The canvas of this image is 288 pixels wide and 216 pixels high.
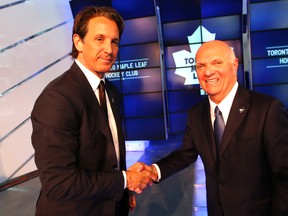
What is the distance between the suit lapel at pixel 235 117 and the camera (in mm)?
1480

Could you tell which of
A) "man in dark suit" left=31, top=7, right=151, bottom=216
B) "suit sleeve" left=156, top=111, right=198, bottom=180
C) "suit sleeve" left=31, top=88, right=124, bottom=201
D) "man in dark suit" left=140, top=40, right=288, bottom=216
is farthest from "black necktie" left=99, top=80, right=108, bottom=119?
"suit sleeve" left=156, top=111, right=198, bottom=180

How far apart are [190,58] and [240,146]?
456 cm

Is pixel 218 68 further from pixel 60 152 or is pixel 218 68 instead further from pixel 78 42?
pixel 60 152

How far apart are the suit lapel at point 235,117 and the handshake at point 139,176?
0.52 metres

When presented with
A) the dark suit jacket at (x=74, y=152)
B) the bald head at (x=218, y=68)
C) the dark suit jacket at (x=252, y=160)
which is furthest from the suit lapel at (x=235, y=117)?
the dark suit jacket at (x=74, y=152)

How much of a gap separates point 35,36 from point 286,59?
5.11 m

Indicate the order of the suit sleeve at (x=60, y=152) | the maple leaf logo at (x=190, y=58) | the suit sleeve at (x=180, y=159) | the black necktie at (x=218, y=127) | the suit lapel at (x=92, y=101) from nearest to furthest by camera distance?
the suit sleeve at (x=60, y=152), the suit lapel at (x=92, y=101), the black necktie at (x=218, y=127), the suit sleeve at (x=180, y=159), the maple leaf logo at (x=190, y=58)

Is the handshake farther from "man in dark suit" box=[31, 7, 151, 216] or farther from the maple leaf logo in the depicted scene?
the maple leaf logo

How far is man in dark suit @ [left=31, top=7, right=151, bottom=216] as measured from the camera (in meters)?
1.20

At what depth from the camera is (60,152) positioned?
120 cm

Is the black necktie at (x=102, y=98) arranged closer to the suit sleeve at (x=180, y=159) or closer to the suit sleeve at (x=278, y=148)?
the suit sleeve at (x=180, y=159)

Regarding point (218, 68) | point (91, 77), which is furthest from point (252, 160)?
point (91, 77)

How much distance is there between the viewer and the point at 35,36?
15.7 ft

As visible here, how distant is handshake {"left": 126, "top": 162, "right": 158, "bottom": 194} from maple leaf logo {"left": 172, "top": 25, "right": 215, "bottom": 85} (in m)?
4.20
